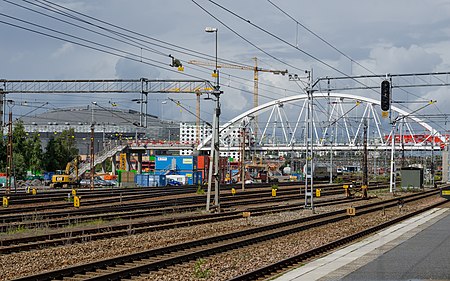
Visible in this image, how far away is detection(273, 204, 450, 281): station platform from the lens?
17.2 metres

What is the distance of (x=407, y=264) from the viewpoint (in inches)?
749

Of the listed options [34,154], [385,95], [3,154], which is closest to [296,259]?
[385,95]

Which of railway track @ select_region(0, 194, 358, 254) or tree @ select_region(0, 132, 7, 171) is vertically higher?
tree @ select_region(0, 132, 7, 171)

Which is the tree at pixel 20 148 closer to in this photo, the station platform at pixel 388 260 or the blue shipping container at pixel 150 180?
the blue shipping container at pixel 150 180

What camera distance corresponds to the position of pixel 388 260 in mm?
20094

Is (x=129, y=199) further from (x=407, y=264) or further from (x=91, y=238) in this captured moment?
(x=407, y=264)

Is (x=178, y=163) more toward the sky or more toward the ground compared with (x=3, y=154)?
more toward the ground

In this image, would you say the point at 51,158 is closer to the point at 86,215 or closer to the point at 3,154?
the point at 3,154

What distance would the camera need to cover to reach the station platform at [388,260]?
1722 centimetres

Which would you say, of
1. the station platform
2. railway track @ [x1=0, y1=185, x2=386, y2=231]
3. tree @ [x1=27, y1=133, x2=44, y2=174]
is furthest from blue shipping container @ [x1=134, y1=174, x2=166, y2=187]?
the station platform

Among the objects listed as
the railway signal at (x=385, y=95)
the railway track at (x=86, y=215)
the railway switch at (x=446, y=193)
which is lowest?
the railway track at (x=86, y=215)

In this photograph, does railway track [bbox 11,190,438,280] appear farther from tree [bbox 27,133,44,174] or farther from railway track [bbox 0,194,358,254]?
tree [bbox 27,133,44,174]

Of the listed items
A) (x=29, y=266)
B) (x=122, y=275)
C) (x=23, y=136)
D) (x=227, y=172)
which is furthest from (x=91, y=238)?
(x=227, y=172)

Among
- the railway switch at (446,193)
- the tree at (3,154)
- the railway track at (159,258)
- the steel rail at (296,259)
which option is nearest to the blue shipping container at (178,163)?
the tree at (3,154)
